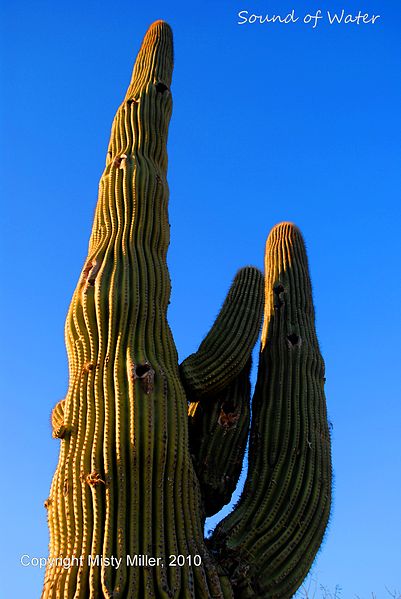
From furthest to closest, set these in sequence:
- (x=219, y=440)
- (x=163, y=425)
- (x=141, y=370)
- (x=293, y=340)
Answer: (x=293, y=340)
(x=219, y=440)
(x=141, y=370)
(x=163, y=425)

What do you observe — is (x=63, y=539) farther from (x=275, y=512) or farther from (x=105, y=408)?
(x=275, y=512)

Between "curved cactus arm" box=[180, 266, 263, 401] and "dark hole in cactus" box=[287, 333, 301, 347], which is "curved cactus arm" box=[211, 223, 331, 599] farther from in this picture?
"curved cactus arm" box=[180, 266, 263, 401]

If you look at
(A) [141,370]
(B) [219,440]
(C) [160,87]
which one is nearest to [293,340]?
(B) [219,440]

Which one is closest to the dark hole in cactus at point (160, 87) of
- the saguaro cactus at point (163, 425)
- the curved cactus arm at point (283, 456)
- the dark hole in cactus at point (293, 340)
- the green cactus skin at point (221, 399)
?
the saguaro cactus at point (163, 425)

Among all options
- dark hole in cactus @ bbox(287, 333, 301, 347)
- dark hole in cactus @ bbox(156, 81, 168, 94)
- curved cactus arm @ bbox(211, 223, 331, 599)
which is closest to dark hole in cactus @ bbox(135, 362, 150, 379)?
curved cactus arm @ bbox(211, 223, 331, 599)

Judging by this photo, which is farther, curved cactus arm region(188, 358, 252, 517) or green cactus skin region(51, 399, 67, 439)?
curved cactus arm region(188, 358, 252, 517)

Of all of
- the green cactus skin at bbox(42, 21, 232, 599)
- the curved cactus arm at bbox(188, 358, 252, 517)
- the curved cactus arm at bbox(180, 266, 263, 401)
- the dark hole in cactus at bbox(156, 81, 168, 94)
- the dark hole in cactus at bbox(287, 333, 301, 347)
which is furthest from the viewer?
the dark hole in cactus at bbox(156, 81, 168, 94)

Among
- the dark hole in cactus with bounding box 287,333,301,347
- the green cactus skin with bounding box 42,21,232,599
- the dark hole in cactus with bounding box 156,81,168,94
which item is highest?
the dark hole in cactus with bounding box 156,81,168,94

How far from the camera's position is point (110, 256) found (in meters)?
6.42

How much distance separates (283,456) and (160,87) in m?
3.81

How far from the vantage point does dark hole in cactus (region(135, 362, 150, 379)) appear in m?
5.69

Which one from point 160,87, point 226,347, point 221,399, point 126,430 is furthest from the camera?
point 160,87

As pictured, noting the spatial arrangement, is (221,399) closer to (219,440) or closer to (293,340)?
(219,440)

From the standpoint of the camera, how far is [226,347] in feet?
21.6
